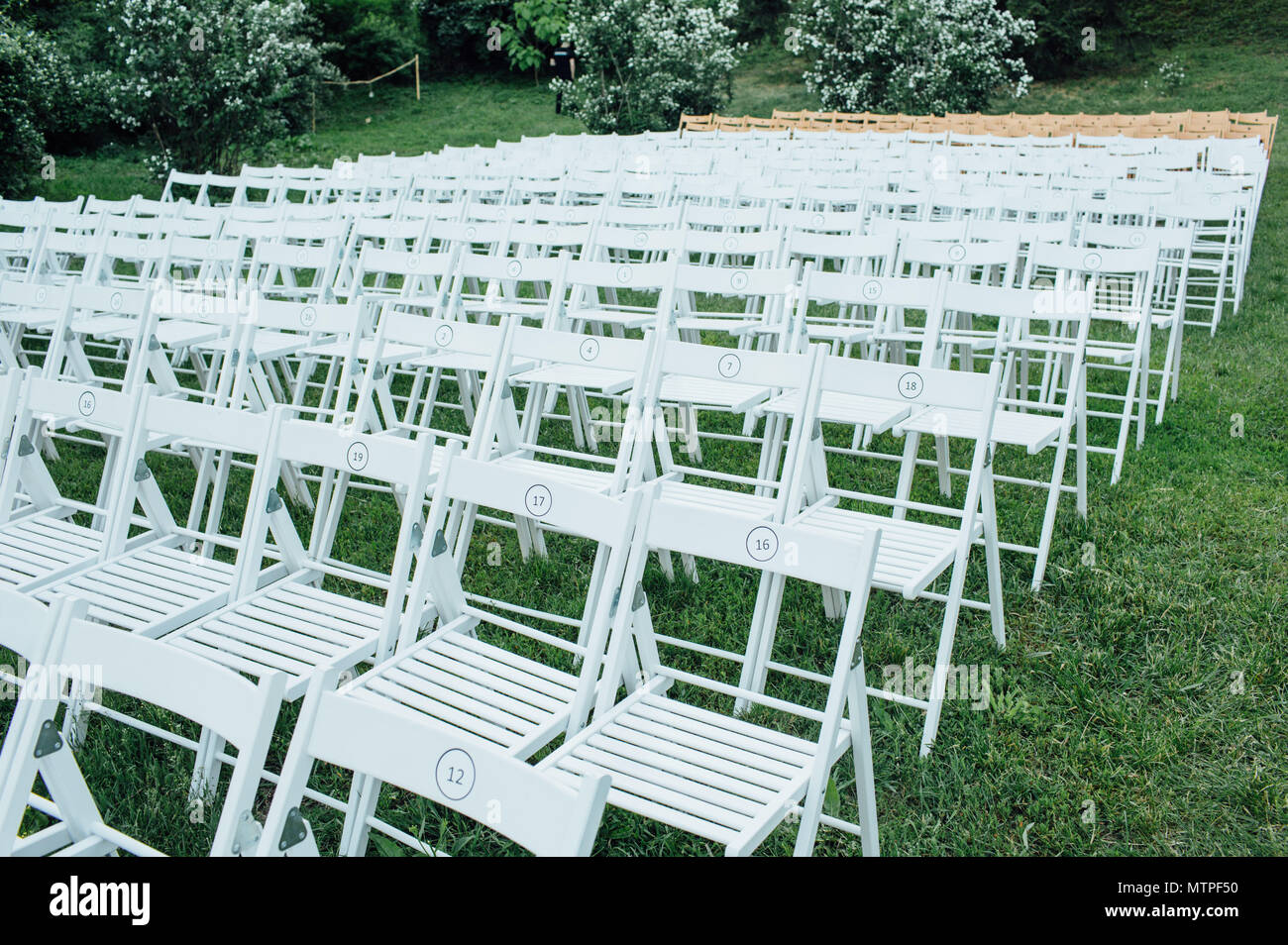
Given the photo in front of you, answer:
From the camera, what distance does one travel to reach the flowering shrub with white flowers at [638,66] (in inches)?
642

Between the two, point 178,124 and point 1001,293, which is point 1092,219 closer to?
point 1001,293

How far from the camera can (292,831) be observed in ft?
5.79

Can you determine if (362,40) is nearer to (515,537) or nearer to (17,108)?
(17,108)

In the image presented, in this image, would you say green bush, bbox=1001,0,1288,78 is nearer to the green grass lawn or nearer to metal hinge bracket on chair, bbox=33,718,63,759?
the green grass lawn

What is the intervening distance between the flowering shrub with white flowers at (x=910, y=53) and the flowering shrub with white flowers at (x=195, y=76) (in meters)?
10.9

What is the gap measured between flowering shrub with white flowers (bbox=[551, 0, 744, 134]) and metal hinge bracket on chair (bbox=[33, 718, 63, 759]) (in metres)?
15.3

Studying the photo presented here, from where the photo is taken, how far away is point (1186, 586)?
12.2 feet

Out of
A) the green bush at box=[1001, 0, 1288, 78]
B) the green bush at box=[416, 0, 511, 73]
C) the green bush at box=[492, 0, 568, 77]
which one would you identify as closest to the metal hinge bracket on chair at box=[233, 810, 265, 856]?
the green bush at box=[492, 0, 568, 77]

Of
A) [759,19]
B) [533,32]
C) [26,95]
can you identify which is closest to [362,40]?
[533,32]

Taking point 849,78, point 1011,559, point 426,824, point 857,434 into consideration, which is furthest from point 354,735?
point 849,78

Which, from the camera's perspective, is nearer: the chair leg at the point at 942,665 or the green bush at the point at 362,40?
the chair leg at the point at 942,665

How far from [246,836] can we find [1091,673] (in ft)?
8.42

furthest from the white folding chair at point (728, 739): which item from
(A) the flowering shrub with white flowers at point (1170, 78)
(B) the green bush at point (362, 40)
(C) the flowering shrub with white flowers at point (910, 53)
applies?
(A) the flowering shrub with white flowers at point (1170, 78)

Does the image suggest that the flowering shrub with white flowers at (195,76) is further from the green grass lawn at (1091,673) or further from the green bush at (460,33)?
the green bush at (460,33)
